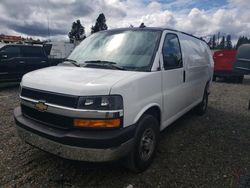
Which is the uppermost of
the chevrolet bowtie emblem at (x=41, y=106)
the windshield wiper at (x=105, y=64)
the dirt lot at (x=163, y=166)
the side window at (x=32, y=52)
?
the side window at (x=32, y=52)

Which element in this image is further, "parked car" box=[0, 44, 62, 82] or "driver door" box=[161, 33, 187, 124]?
"parked car" box=[0, 44, 62, 82]

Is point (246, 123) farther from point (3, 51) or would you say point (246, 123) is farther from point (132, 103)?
point (3, 51)

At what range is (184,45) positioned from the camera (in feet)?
15.1

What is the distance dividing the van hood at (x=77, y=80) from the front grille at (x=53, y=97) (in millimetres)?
46

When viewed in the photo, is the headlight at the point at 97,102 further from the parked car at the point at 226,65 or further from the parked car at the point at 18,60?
the parked car at the point at 226,65

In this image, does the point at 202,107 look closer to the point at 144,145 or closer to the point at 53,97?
the point at 144,145

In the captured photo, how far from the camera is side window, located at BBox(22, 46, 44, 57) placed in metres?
10.4

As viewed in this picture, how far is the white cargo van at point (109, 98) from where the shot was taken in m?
2.57

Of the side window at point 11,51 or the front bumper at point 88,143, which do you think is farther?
the side window at point 11,51

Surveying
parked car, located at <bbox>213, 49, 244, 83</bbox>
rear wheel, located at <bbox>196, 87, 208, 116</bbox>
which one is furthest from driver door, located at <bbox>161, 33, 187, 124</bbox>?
parked car, located at <bbox>213, 49, 244, 83</bbox>

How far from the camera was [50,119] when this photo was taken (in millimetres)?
2809

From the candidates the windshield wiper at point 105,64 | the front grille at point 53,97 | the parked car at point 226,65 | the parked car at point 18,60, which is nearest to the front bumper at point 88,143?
the front grille at point 53,97

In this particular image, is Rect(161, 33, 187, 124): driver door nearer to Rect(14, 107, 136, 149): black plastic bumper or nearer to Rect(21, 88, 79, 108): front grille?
Rect(14, 107, 136, 149): black plastic bumper

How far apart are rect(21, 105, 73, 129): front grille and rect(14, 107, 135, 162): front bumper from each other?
6 centimetres
